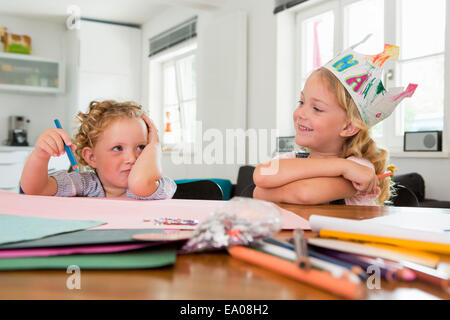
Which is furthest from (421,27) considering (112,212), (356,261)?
(356,261)

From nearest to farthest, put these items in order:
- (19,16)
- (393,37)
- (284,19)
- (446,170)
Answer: (446,170) → (393,37) → (284,19) → (19,16)

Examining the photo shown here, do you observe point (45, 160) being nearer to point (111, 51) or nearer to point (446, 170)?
point (446, 170)

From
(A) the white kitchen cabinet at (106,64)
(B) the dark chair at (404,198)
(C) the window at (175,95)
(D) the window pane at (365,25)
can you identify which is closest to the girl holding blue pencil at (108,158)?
(B) the dark chair at (404,198)

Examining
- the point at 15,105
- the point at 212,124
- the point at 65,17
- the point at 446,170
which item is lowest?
the point at 446,170

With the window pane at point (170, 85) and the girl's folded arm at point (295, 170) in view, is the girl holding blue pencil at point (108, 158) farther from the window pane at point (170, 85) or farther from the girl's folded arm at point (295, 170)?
the window pane at point (170, 85)

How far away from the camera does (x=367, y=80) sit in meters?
1.17

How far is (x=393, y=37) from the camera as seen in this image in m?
2.91

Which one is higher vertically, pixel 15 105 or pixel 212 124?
pixel 15 105

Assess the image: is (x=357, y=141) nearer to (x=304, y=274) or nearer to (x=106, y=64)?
(x=304, y=274)

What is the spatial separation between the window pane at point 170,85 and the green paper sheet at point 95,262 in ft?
19.0

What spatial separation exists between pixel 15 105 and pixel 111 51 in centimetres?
168

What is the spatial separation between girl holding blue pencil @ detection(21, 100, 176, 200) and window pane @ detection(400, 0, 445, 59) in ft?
7.31

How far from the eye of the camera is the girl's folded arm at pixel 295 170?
1034 mm
